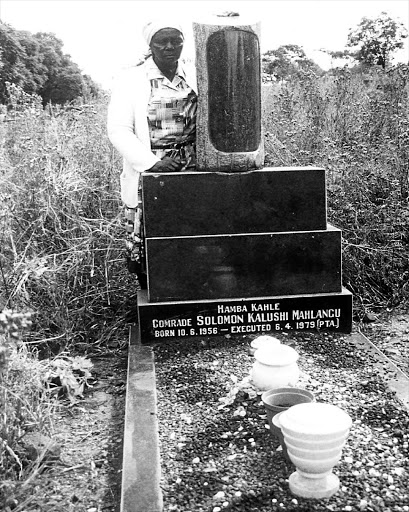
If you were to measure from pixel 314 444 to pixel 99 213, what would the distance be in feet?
12.1

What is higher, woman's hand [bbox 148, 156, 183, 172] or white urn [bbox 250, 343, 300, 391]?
woman's hand [bbox 148, 156, 183, 172]

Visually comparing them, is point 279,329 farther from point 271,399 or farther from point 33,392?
point 33,392

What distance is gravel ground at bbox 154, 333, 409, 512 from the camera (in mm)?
2648

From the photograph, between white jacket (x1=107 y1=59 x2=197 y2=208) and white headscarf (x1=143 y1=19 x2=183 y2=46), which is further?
white jacket (x1=107 y1=59 x2=197 y2=208)

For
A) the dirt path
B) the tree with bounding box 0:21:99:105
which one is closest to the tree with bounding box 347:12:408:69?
the tree with bounding box 0:21:99:105

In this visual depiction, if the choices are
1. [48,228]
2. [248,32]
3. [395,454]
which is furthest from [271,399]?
[48,228]

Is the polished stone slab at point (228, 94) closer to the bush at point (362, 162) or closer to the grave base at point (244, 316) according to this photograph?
the grave base at point (244, 316)

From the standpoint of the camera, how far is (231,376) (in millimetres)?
3783

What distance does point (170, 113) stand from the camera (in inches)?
178

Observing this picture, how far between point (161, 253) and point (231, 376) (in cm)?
105

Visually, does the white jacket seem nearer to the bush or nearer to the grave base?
the grave base

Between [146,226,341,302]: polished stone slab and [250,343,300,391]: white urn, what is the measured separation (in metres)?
1.23

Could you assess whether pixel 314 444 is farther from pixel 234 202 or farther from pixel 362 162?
pixel 362 162

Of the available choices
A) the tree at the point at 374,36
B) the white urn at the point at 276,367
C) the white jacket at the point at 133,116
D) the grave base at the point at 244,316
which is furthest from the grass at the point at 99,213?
the tree at the point at 374,36
